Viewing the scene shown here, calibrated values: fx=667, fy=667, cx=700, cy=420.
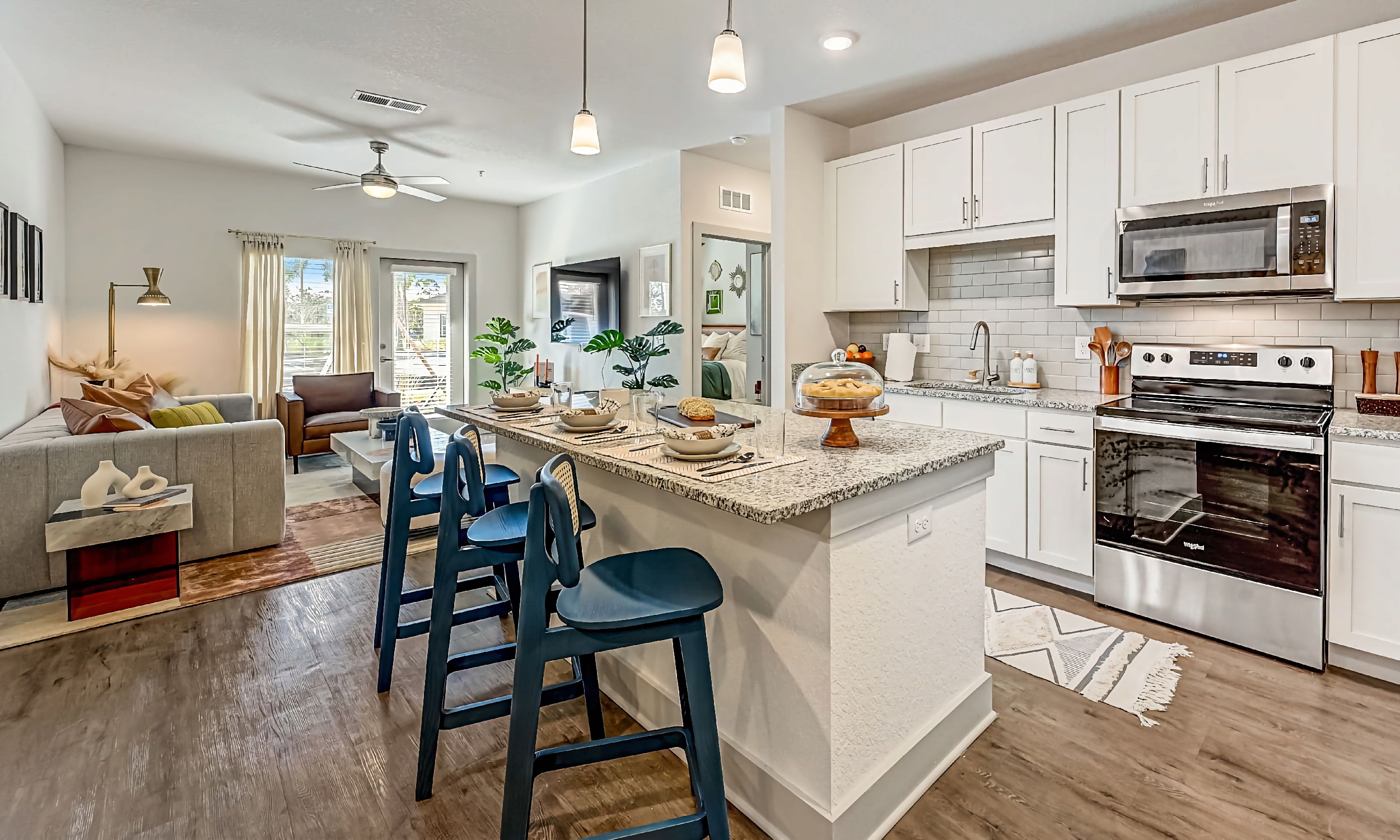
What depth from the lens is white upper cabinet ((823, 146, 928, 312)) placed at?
405 cm

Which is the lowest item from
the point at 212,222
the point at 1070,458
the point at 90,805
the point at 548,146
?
the point at 90,805

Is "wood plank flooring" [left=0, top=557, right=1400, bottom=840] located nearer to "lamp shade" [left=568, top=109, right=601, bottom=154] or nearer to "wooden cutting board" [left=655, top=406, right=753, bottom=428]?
"wooden cutting board" [left=655, top=406, right=753, bottom=428]

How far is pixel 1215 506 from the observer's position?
2682 mm

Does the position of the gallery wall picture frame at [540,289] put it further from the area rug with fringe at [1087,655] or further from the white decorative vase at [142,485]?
the area rug with fringe at [1087,655]

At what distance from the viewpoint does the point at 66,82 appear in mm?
4039

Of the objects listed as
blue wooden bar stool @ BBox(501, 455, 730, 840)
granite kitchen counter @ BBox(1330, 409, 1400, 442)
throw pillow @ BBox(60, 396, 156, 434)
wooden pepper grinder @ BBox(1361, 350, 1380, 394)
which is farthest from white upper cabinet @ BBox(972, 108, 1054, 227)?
throw pillow @ BBox(60, 396, 156, 434)

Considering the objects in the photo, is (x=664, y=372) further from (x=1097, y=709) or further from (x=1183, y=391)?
(x=1097, y=709)

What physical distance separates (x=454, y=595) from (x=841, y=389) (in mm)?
1215

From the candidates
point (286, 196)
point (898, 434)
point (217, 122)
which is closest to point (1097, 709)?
point (898, 434)

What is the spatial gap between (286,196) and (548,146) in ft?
9.83

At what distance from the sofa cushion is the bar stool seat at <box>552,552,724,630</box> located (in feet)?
17.1

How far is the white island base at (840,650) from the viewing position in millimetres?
1576

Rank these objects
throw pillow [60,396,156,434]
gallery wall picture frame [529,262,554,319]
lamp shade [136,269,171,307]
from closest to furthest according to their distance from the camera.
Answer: throw pillow [60,396,156,434] < lamp shade [136,269,171,307] < gallery wall picture frame [529,262,554,319]

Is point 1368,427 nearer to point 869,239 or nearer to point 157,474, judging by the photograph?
point 869,239
